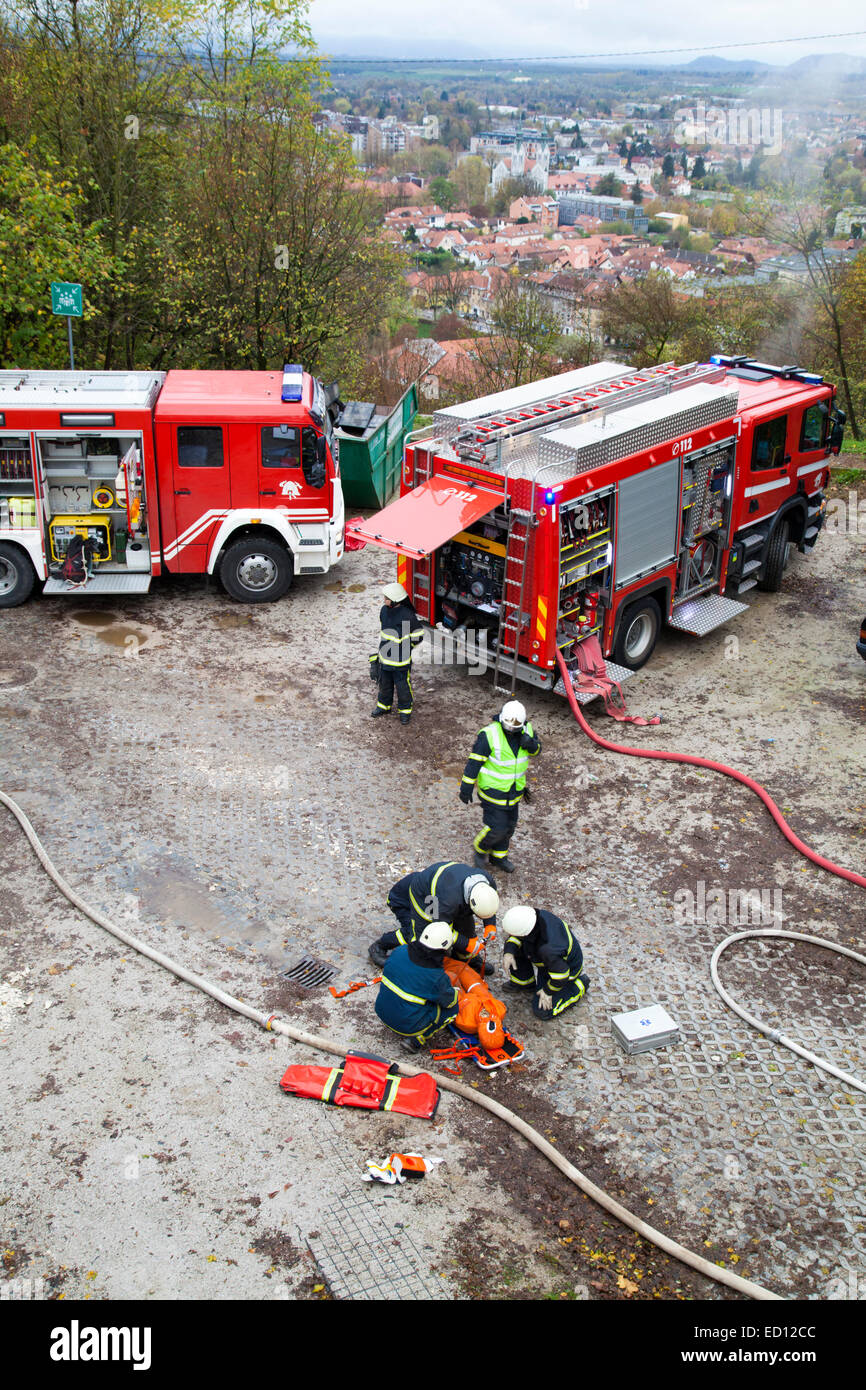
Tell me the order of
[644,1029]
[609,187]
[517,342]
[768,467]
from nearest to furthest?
1. [644,1029]
2. [768,467]
3. [517,342]
4. [609,187]

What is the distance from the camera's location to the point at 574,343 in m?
26.7

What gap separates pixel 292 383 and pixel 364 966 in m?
7.50

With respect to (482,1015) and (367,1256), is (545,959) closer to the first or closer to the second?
(482,1015)

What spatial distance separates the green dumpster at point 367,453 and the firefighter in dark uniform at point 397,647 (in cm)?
509

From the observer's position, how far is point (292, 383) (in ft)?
40.3

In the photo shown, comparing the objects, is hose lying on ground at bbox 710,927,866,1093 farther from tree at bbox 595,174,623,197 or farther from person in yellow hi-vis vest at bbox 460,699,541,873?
tree at bbox 595,174,623,197

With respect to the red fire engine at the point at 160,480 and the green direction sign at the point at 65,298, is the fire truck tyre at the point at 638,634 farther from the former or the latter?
the green direction sign at the point at 65,298

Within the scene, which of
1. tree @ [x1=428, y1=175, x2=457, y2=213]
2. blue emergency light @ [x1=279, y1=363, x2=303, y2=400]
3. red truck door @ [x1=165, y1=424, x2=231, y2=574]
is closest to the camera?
red truck door @ [x1=165, y1=424, x2=231, y2=574]

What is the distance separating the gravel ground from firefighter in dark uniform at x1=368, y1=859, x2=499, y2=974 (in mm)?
551

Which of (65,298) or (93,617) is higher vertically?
(65,298)

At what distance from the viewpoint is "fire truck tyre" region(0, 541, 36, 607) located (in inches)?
470

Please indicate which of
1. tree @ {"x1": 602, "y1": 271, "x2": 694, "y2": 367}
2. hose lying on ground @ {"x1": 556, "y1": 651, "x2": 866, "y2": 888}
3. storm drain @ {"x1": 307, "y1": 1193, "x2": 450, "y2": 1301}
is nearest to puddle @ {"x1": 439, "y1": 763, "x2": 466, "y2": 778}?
hose lying on ground @ {"x1": 556, "y1": 651, "x2": 866, "y2": 888}
